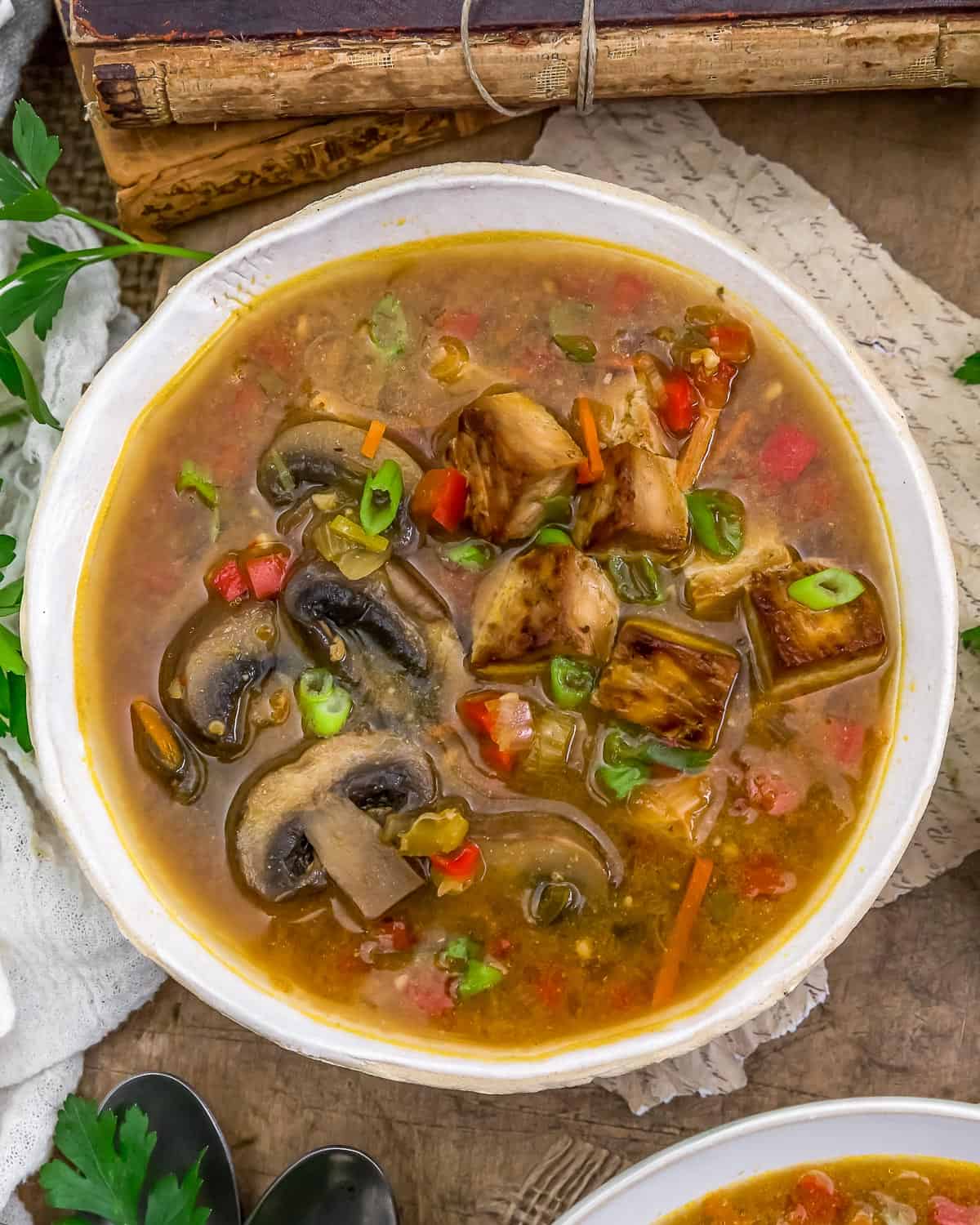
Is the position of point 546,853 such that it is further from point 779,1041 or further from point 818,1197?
point 818,1197

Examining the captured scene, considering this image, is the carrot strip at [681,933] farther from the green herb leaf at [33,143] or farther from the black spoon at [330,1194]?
the green herb leaf at [33,143]

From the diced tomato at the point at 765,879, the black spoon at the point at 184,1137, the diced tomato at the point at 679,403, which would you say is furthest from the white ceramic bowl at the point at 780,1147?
the diced tomato at the point at 679,403

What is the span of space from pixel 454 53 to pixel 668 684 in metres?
1.77

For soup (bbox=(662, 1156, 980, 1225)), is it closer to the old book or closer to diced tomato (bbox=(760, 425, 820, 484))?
diced tomato (bbox=(760, 425, 820, 484))

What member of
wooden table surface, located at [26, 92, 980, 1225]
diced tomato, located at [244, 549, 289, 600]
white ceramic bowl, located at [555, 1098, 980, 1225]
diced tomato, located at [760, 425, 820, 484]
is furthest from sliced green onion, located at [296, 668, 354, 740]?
white ceramic bowl, located at [555, 1098, 980, 1225]

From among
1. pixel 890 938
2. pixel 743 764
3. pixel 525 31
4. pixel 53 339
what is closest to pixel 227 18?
pixel 525 31

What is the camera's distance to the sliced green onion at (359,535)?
2.78 metres

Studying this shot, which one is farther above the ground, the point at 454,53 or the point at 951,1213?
the point at 454,53

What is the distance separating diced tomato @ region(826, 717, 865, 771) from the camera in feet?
9.27

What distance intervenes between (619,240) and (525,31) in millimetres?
666

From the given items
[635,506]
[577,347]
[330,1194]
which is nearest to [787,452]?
[635,506]

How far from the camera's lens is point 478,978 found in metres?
2.83

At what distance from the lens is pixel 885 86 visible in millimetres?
3102

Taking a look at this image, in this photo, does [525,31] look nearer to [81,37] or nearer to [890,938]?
[81,37]
